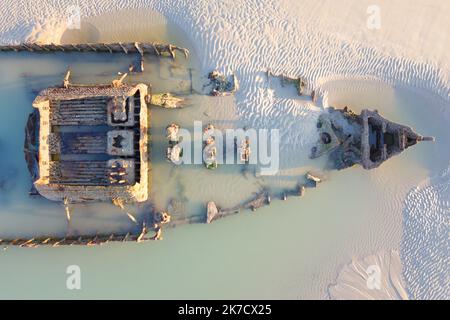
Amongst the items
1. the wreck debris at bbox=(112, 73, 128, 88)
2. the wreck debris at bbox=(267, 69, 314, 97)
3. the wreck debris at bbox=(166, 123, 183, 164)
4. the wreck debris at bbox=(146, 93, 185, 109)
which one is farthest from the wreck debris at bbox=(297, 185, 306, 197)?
the wreck debris at bbox=(112, 73, 128, 88)

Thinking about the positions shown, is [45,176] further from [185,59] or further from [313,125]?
[313,125]

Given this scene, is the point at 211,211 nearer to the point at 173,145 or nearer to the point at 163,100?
the point at 173,145

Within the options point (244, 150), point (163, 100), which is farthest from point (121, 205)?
point (244, 150)

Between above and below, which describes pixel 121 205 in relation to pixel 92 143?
below

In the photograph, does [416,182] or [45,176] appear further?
[416,182]

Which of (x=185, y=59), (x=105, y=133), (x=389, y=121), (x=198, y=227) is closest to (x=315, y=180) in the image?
(x=389, y=121)

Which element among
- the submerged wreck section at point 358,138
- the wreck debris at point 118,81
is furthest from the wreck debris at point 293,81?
the wreck debris at point 118,81

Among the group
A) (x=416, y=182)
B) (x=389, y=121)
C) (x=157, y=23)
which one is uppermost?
(x=157, y=23)
